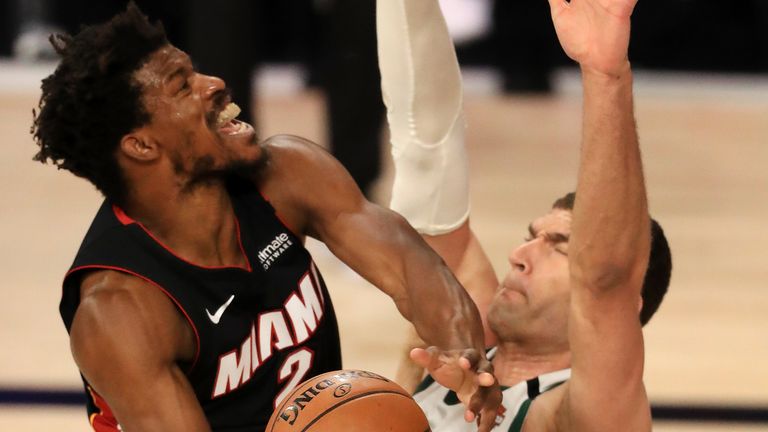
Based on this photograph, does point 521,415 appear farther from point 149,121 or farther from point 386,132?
point 386,132

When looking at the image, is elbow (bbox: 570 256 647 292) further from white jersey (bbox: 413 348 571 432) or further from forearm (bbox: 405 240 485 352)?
white jersey (bbox: 413 348 571 432)

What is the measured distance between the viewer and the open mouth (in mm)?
2826

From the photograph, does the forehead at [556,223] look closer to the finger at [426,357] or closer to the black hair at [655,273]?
the black hair at [655,273]

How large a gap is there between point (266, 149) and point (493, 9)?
6.36 meters

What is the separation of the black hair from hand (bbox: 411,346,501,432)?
0.53m

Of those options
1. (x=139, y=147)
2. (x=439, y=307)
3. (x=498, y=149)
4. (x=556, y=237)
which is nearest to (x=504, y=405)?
(x=439, y=307)

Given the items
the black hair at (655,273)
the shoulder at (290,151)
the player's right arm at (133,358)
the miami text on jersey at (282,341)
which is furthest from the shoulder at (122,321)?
the black hair at (655,273)

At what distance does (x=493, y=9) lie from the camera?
9.16m

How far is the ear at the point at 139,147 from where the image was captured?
2.71 m

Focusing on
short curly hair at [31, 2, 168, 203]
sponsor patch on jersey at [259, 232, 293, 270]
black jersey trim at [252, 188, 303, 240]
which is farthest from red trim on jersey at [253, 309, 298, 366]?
short curly hair at [31, 2, 168, 203]

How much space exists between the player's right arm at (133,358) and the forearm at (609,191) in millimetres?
841

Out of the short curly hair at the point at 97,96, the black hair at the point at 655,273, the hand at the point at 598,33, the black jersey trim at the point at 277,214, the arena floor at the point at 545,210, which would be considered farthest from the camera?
the arena floor at the point at 545,210

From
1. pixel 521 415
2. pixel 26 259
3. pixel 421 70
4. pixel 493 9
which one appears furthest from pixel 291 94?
pixel 521 415

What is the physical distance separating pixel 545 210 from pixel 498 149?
58.2 inches
